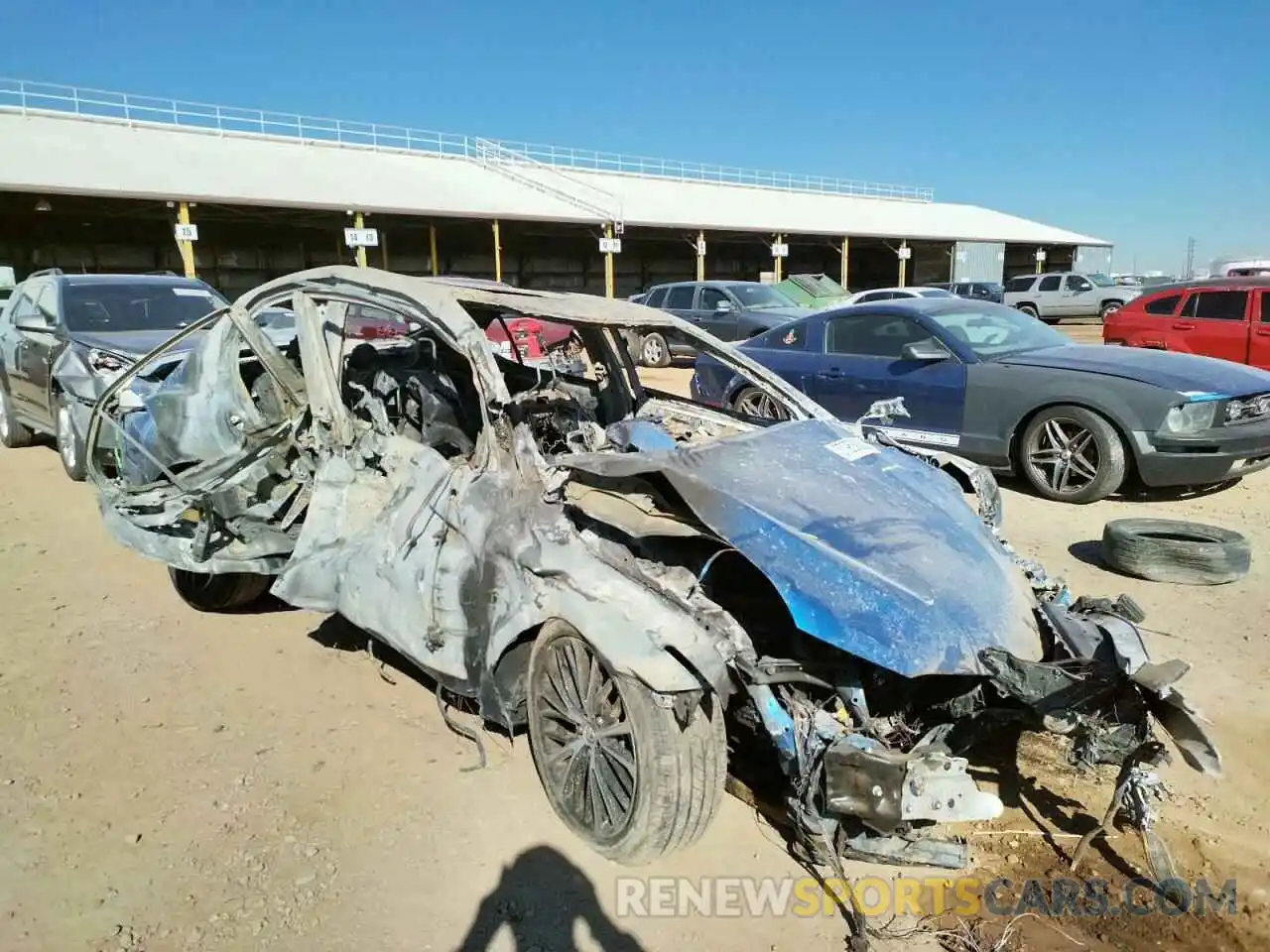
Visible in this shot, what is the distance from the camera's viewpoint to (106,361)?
22.6 feet

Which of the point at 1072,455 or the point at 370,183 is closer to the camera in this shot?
the point at 1072,455

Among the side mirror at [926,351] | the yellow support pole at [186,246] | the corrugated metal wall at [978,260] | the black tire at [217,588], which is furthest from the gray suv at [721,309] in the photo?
the corrugated metal wall at [978,260]

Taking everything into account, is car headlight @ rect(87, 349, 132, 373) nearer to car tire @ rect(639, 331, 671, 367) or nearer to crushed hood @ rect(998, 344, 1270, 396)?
crushed hood @ rect(998, 344, 1270, 396)

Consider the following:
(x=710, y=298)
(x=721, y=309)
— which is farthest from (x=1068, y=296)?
(x=721, y=309)

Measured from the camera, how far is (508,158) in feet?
104

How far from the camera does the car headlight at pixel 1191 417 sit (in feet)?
20.6

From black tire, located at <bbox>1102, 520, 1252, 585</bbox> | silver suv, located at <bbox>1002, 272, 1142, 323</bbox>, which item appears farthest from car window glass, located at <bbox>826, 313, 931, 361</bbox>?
silver suv, located at <bbox>1002, 272, 1142, 323</bbox>

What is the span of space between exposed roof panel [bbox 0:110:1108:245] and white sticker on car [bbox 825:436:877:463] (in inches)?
768

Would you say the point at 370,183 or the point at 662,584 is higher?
the point at 370,183

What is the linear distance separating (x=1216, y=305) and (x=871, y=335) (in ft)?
19.6

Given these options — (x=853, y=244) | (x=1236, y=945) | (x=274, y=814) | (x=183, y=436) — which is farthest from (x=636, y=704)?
(x=853, y=244)

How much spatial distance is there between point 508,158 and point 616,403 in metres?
29.4

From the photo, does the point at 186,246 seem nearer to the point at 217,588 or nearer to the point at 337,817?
the point at 217,588

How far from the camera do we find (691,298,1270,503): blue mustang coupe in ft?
20.8
